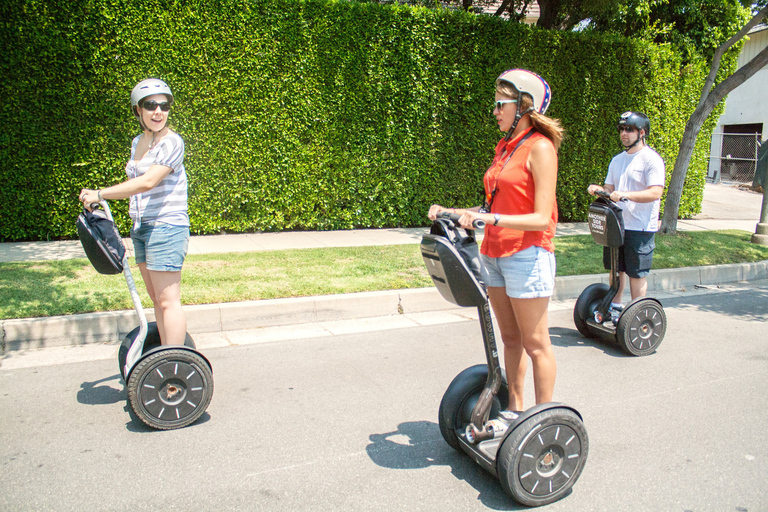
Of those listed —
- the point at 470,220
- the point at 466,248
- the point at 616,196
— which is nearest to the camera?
the point at 470,220

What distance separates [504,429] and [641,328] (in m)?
2.63

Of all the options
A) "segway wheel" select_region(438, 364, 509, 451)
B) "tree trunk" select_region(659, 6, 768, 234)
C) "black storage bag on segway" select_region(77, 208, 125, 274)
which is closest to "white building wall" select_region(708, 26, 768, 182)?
"tree trunk" select_region(659, 6, 768, 234)

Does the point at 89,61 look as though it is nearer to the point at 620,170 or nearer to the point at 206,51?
the point at 206,51

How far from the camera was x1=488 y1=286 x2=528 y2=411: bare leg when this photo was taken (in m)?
3.17

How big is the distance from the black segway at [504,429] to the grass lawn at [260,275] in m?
3.49

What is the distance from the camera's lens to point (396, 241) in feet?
31.6

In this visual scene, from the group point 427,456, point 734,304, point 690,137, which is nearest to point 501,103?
point 427,456

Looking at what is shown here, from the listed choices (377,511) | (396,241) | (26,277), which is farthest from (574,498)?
(396,241)

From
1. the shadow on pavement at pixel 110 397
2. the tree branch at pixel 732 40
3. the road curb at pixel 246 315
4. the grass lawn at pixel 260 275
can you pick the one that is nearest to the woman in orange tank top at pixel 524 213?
the shadow on pavement at pixel 110 397

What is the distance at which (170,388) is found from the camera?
11.8ft

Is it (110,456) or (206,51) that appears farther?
(206,51)

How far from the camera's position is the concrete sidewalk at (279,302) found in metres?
5.18

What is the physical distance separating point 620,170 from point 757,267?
16.8 feet

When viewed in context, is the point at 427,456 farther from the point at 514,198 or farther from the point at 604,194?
the point at 604,194
